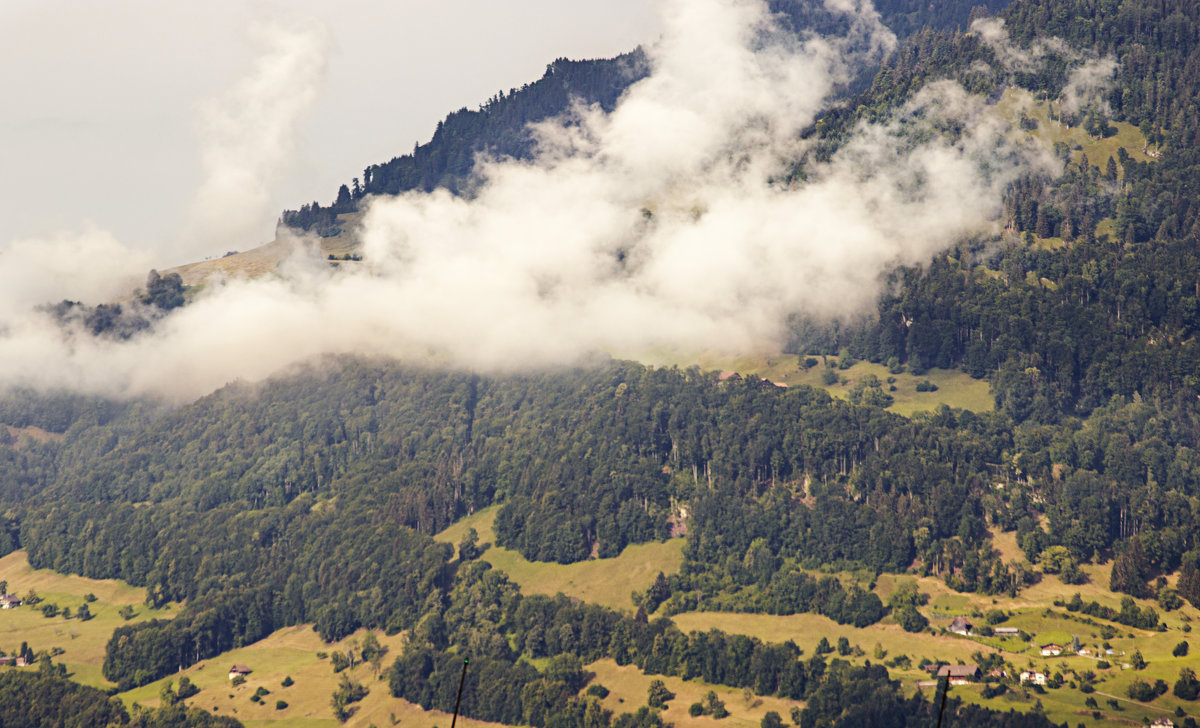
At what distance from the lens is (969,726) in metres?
200

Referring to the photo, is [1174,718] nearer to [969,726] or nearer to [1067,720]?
[1067,720]

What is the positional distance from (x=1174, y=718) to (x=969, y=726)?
33.5 metres

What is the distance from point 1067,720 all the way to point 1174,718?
1758cm

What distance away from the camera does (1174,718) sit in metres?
200

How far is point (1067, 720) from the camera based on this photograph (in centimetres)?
19938

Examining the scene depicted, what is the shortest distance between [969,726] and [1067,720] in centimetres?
1597

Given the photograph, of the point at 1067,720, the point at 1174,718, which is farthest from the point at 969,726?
the point at 1174,718
